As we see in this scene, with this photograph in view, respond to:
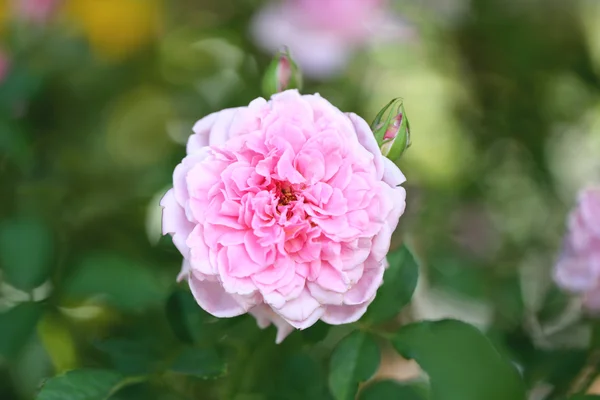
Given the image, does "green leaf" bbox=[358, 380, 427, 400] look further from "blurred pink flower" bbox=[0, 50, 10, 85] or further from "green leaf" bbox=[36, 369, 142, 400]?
"blurred pink flower" bbox=[0, 50, 10, 85]

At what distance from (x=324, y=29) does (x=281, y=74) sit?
23.6 inches

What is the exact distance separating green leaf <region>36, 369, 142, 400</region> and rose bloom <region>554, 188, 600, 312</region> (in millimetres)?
343

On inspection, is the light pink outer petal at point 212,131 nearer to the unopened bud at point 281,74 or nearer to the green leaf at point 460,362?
the unopened bud at point 281,74

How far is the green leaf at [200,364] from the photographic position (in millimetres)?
407

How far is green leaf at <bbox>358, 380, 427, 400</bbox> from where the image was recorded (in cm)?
46

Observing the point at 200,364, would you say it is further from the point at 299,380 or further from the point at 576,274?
the point at 576,274

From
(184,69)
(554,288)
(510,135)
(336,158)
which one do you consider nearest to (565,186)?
(510,135)

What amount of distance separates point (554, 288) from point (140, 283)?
375mm

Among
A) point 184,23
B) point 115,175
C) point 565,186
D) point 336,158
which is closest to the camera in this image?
point 336,158

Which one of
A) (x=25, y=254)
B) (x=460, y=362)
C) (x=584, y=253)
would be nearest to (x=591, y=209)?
(x=584, y=253)

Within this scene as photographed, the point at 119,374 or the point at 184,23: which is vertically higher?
the point at 119,374

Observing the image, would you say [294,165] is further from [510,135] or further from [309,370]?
[510,135]

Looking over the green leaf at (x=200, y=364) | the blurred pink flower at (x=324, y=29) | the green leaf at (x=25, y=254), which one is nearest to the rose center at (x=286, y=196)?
the green leaf at (x=200, y=364)

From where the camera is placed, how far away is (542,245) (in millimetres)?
870
